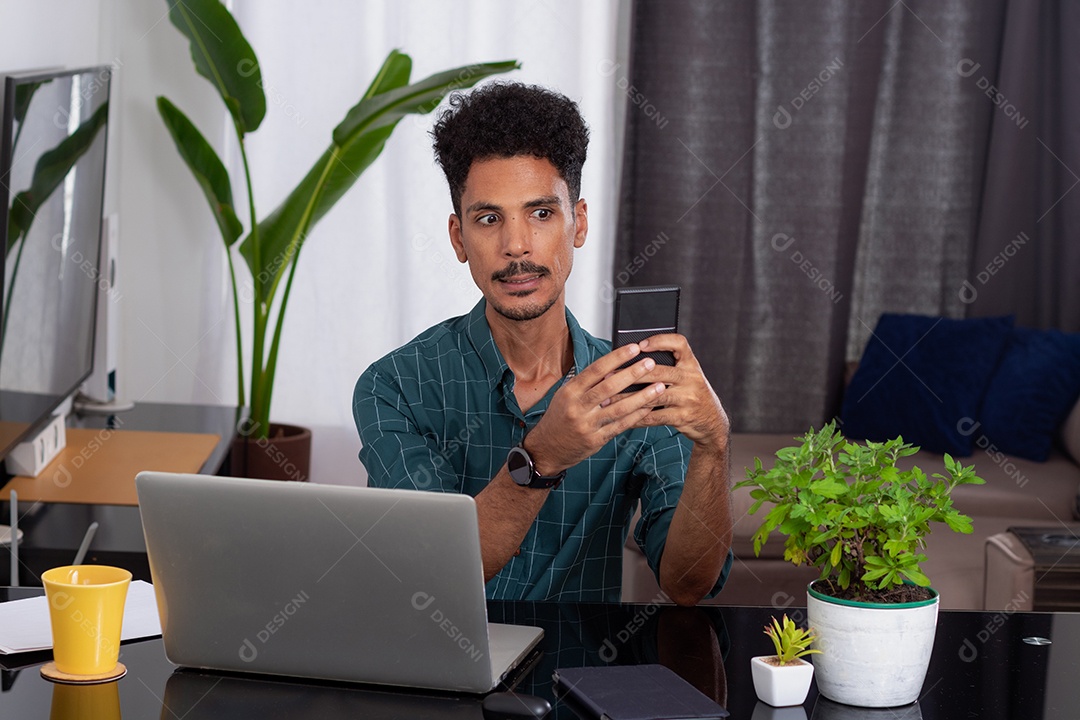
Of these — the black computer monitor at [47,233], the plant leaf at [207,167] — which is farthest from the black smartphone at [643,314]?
the plant leaf at [207,167]

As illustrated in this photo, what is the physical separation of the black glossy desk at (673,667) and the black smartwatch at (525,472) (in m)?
0.14

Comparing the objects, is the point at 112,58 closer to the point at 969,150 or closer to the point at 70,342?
the point at 70,342

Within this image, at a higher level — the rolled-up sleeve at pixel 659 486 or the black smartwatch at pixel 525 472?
the black smartwatch at pixel 525 472

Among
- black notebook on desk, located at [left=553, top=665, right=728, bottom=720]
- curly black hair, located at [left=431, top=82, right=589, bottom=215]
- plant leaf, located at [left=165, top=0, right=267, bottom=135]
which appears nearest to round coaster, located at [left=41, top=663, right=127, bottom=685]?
black notebook on desk, located at [left=553, top=665, right=728, bottom=720]

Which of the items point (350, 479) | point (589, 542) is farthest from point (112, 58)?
point (589, 542)

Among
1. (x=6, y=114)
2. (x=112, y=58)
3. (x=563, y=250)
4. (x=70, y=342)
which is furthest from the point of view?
(x=112, y=58)

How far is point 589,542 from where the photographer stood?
1.69 m

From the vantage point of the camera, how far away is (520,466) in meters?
1.43

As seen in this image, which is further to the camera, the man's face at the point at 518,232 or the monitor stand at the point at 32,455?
the monitor stand at the point at 32,455

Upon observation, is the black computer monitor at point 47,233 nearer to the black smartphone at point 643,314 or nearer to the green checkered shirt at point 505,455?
the green checkered shirt at point 505,455

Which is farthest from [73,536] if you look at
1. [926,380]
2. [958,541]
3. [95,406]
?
[926,380]

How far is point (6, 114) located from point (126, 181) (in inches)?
65.5

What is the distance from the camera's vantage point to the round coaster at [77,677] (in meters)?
1.16

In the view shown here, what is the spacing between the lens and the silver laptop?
1090 mm
